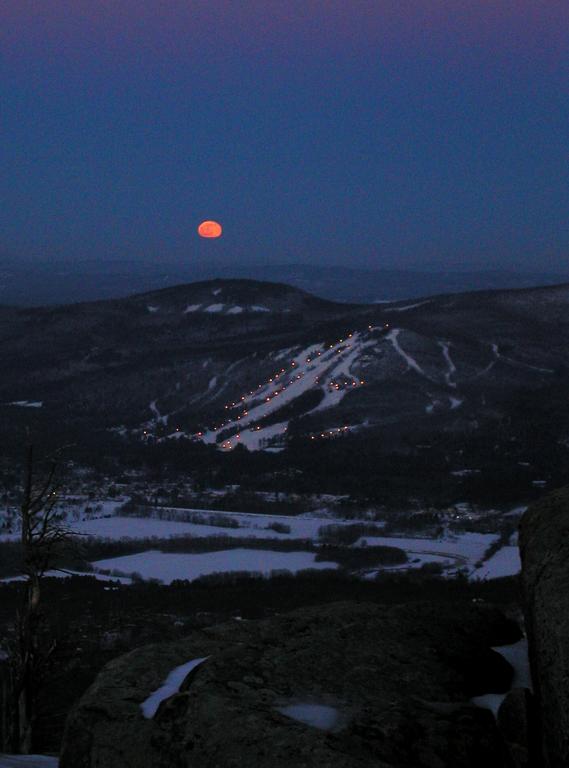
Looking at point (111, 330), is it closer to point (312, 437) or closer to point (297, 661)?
point (312, 437)

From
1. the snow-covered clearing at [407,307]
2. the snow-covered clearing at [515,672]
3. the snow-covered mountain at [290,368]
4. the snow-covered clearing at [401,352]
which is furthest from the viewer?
the snow-covered clearing at [407,307]

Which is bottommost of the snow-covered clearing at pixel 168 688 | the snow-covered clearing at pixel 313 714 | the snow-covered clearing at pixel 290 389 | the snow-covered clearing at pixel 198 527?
the snow-covered clearing at pixel 198 527

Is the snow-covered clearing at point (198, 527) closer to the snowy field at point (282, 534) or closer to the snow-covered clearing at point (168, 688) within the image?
the snowy field at point (282, 534)

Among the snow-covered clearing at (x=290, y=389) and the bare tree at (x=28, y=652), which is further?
the snow-covered clearing at (x=290, y=389)

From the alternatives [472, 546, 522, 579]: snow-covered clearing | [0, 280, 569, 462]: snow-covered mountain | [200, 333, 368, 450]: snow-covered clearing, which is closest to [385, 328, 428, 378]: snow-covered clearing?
[0, 280, 569, 462]: snow-covered mountain

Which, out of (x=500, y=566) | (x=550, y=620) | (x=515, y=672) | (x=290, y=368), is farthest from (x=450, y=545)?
(x=290, y=368)

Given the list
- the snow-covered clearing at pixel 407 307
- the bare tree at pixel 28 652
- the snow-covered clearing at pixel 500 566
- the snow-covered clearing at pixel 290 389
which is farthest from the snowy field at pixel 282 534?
the snow-covered clearing at pixel 407 307

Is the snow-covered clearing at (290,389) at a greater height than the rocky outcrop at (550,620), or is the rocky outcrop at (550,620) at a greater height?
the rocky outcrop at (550,620)

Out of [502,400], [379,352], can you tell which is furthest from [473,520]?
[379,352]
